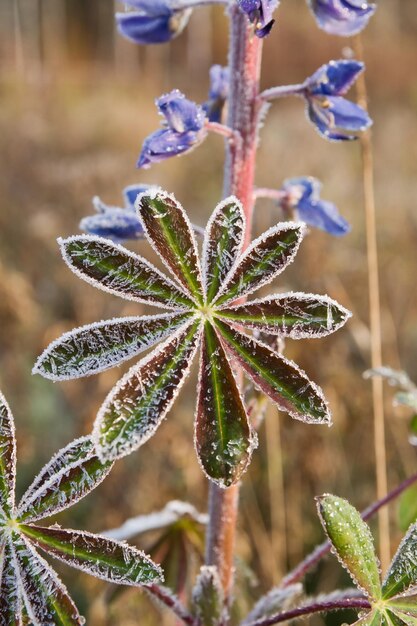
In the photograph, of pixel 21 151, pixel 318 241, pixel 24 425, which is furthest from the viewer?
pixel 21 151

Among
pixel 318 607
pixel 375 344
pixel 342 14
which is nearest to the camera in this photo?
pixel 318 607

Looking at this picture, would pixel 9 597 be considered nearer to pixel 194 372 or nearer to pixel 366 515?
pixel 366 515

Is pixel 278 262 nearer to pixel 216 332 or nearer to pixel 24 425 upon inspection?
pixel 216 332

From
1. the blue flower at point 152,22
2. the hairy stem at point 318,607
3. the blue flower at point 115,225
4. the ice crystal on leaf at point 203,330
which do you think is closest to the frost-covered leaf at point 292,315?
the ice crystal on leaf at point 203,330

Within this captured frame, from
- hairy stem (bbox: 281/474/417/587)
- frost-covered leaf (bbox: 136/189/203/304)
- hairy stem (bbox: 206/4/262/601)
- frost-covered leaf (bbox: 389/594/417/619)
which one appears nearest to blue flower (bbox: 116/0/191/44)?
hairy stem (bbox: 206/4/262/601)

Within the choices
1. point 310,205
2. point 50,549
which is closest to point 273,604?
point 50,549

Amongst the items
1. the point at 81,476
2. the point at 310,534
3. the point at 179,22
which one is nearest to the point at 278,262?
the point at 81,476

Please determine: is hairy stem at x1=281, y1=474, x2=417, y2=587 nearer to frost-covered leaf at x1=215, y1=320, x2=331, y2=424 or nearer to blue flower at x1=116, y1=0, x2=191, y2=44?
frost-covered leaf at x1=215, y1=320, x2=331, y2=424
